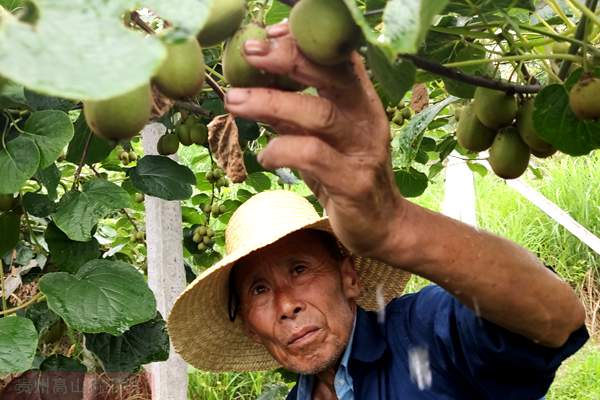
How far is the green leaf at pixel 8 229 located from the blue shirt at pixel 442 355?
60 centimetres

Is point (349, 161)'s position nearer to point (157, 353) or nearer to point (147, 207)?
point (157, 353)

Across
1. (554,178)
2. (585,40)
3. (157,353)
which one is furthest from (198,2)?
(554,178)

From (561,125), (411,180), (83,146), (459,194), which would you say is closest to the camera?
(561,125)

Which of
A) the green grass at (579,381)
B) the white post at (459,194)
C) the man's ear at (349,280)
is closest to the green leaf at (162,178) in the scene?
the man's ear at (349,280)

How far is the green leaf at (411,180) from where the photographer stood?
185 cm

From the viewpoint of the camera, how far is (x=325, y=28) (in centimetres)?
60

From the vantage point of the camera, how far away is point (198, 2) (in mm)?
485

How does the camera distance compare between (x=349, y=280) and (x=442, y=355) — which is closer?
(x=442, y=355)

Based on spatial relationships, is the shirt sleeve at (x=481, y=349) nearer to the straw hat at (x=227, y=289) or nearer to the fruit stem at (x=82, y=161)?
the straw hat at (x=227, y=289)

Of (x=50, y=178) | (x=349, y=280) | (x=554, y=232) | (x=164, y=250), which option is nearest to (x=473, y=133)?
(x=349, y=280)

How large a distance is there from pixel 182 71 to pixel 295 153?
12cm

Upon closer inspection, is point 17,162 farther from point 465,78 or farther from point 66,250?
point 465,78

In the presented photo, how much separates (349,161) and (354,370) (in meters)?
0.75

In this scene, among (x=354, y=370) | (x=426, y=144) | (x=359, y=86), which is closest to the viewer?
(x=359, y=86)
